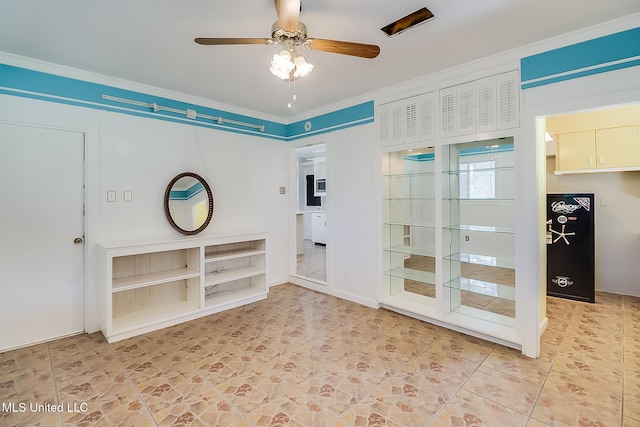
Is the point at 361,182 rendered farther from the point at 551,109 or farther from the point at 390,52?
the point at 551,109

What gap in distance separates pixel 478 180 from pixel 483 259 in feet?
2.76

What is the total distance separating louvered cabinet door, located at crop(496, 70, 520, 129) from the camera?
2.56 m

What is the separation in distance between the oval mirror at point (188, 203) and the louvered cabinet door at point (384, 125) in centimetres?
224

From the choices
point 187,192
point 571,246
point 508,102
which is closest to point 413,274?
point 508,102

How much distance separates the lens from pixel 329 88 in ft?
11.3

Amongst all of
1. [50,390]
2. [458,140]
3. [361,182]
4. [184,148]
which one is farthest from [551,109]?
[50,390]

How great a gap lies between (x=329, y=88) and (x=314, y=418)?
3.17m

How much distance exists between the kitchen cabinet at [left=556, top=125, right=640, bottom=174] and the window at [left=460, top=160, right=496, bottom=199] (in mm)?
1956

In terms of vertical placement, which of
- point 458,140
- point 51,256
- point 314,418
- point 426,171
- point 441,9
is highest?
point 441,9

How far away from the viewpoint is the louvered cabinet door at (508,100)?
8.40 ft

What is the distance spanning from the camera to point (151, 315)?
10.4 ft

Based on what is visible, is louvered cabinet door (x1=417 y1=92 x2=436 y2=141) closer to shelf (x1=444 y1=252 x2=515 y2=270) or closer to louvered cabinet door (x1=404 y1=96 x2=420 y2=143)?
louvered cabinet door (x1=404 y1=96 x2=420 y2=143)

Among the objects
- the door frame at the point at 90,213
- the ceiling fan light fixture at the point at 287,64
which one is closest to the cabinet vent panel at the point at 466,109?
the ceiling fan light fixture at the point at 287,64

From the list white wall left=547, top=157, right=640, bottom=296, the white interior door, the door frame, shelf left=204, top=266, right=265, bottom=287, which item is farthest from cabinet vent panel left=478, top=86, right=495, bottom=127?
the white interior door
